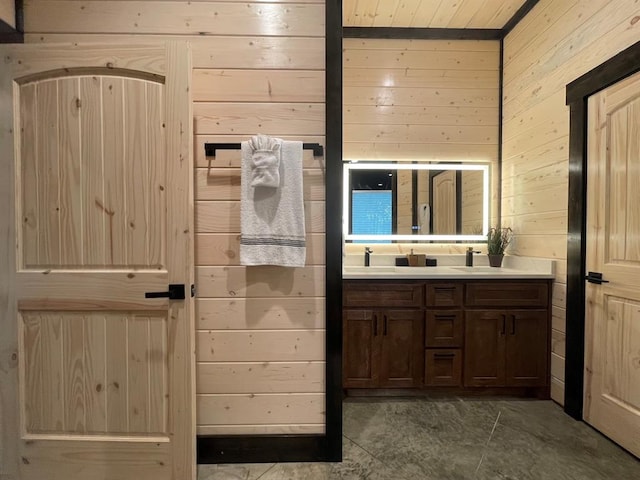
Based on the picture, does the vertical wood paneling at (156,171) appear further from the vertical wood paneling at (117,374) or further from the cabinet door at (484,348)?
the cabinet door at (484,348)

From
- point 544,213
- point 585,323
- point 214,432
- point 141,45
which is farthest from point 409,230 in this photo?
point 141,45

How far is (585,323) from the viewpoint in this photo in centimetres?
192

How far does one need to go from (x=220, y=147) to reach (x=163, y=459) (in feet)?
4.80

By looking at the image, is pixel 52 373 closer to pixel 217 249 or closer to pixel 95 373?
pixel 95 373

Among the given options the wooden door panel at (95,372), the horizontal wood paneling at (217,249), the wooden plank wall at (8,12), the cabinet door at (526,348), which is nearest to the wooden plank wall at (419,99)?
the cabinet door at (526,348)

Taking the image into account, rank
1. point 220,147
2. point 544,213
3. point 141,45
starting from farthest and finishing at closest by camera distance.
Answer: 1. point 544,213
2. point 220,147
3. point 141,45

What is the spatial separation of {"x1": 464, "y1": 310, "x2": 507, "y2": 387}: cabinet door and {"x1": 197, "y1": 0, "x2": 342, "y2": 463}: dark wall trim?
1168 millimetres

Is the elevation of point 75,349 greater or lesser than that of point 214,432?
greater

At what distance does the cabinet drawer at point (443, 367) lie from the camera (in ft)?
7.14

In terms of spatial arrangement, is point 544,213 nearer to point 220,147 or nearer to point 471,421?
point 471,421

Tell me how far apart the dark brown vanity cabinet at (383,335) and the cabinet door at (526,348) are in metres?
0.65

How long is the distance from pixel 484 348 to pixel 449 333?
275 mm

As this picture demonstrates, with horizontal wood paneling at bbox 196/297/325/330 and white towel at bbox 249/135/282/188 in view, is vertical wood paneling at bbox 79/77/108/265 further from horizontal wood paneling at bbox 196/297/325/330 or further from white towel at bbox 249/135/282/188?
white towel at bbox 249/135/282/188

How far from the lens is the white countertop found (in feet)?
7.06
